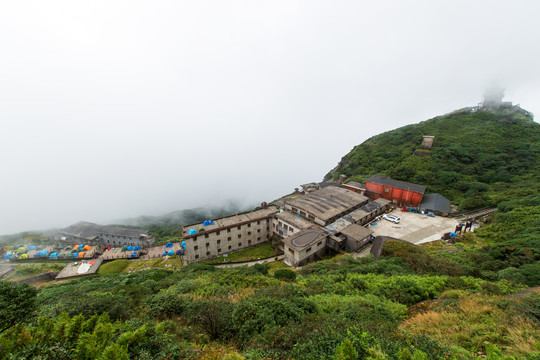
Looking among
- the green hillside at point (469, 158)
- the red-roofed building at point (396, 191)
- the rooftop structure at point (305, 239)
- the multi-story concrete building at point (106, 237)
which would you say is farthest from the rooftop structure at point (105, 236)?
the green hillside at point (469, 158)

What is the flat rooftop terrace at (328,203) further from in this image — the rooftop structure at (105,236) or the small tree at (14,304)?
the rooftop structure at (105,236)

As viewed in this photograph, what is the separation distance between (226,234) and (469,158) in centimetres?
6353

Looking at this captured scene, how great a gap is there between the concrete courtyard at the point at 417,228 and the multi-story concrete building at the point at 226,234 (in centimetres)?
2001

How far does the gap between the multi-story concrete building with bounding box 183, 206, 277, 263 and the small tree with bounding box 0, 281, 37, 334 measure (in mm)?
24375

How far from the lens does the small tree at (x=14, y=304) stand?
8.85 metres

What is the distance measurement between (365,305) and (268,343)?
22.9 feet

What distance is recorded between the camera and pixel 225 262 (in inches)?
1323

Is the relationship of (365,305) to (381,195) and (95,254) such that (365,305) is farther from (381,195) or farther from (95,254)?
(95,254)

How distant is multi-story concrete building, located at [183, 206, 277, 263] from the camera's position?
1384 inches

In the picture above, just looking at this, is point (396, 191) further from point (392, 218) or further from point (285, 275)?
point (285, 275)

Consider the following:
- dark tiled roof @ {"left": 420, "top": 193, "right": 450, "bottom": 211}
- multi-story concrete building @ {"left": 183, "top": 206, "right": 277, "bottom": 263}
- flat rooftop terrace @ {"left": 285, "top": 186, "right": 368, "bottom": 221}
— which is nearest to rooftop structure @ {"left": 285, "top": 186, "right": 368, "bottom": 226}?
flat rooftop terrace @ {"left": 285, "top": 186, "right": 368, "bottom": 221}

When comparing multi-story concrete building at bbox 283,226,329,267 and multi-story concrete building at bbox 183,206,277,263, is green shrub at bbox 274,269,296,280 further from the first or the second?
multi-story concrete building at bbox 183,206,277,263

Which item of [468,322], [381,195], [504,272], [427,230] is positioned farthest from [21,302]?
[381,195]

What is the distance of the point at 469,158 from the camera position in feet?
174
